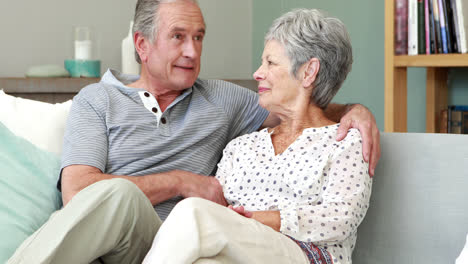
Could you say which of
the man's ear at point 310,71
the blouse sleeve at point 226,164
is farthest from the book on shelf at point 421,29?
the blouse sleeve at point 226,164

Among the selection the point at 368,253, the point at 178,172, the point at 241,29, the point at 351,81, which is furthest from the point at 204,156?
the point at 241,29

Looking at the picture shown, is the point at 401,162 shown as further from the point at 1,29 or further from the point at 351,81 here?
the point at 1,29

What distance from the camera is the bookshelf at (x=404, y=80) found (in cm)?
237

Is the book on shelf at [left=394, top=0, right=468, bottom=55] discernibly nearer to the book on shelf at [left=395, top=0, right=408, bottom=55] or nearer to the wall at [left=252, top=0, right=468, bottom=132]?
the book on shelf at [left=395, top=0, right=408, bottom=55]

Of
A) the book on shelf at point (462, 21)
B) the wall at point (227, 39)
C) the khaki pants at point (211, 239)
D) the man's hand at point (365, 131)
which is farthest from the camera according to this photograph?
the wall at point (227, 39)

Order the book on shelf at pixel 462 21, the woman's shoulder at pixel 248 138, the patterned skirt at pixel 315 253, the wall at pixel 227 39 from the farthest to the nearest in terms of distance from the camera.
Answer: the wall at pixel 227 39 → the book on shelf at pixel 462 21 → the woman's shoulder at pixel 248 138 → the patterned skirt at pixel 315 253

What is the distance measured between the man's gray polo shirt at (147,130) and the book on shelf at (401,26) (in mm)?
910

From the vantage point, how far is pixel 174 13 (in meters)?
1.84

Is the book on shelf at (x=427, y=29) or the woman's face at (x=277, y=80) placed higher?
the book on shelf at (x=427, y=29)

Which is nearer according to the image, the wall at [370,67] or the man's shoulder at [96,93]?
the man's shoulder at [96,93]

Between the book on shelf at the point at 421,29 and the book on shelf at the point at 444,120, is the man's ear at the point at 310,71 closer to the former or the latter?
the book on shelf at the point at 421,29

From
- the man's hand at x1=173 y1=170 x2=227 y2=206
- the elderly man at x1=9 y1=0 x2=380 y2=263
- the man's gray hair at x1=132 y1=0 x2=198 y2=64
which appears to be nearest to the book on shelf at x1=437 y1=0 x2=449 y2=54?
the elderly man at x1=9 y1=0 x2=380 y2=263

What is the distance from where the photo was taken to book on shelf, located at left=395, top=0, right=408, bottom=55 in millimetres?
2426

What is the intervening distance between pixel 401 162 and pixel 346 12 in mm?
1599
